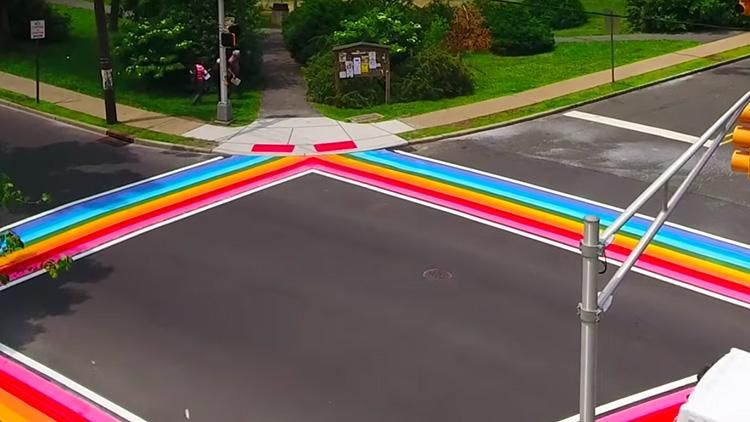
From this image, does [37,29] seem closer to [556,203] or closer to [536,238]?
[556,203]

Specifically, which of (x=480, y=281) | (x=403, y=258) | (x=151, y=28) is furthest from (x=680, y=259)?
(x=151, y=28)

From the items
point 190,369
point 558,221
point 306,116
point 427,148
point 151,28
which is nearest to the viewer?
point 190,369

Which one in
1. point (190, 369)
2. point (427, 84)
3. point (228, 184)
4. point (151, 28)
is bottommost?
point (190, 369)

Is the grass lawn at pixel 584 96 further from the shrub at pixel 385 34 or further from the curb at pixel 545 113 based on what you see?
the shrub at pixel 385 34

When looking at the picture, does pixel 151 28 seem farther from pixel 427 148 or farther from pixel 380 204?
pixel 380 204

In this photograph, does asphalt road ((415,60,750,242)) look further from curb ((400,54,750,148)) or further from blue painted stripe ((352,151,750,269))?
blue painted stripe ((352,151,750,269))

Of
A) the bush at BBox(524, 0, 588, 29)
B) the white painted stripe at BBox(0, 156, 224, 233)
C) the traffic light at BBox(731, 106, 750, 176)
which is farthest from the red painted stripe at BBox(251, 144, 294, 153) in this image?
the bush at BBox(524, 0, 588, 29)
